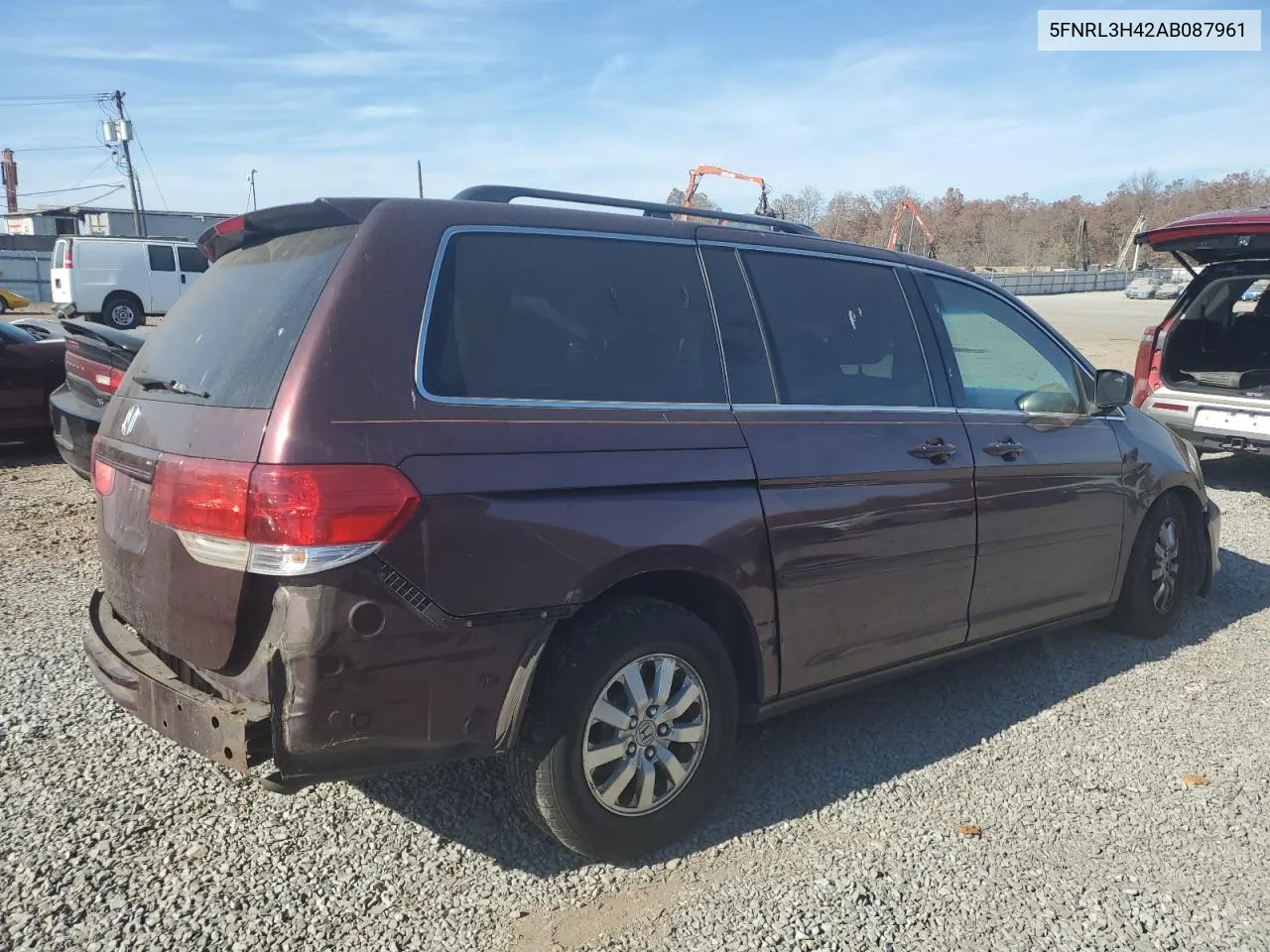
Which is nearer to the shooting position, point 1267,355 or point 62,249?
point 1267,355

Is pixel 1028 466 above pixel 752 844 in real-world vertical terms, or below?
above

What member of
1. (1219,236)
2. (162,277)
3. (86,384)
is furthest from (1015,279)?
(86,384)

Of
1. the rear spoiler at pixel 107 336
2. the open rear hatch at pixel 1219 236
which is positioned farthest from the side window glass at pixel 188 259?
the open rear hatch at pixel 1219 236

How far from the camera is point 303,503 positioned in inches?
90.4

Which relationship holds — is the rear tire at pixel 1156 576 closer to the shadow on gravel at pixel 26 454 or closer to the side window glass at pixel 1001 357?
the side window glass at pixel 1001 357

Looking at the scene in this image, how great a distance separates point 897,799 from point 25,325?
10044 millimetres

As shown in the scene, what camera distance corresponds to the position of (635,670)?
283 centimetres

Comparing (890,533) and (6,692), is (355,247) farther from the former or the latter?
(6,692)

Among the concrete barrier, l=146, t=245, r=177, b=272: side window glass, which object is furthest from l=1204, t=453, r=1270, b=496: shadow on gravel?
the concrete barrier

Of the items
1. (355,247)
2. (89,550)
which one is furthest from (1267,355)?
(89,550)

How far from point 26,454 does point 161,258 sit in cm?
1585

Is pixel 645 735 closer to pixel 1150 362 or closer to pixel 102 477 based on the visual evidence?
pixel 102 477

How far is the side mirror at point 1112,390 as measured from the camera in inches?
176

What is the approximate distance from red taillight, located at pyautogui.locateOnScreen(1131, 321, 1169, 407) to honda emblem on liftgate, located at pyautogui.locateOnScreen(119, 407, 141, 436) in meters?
8.05
